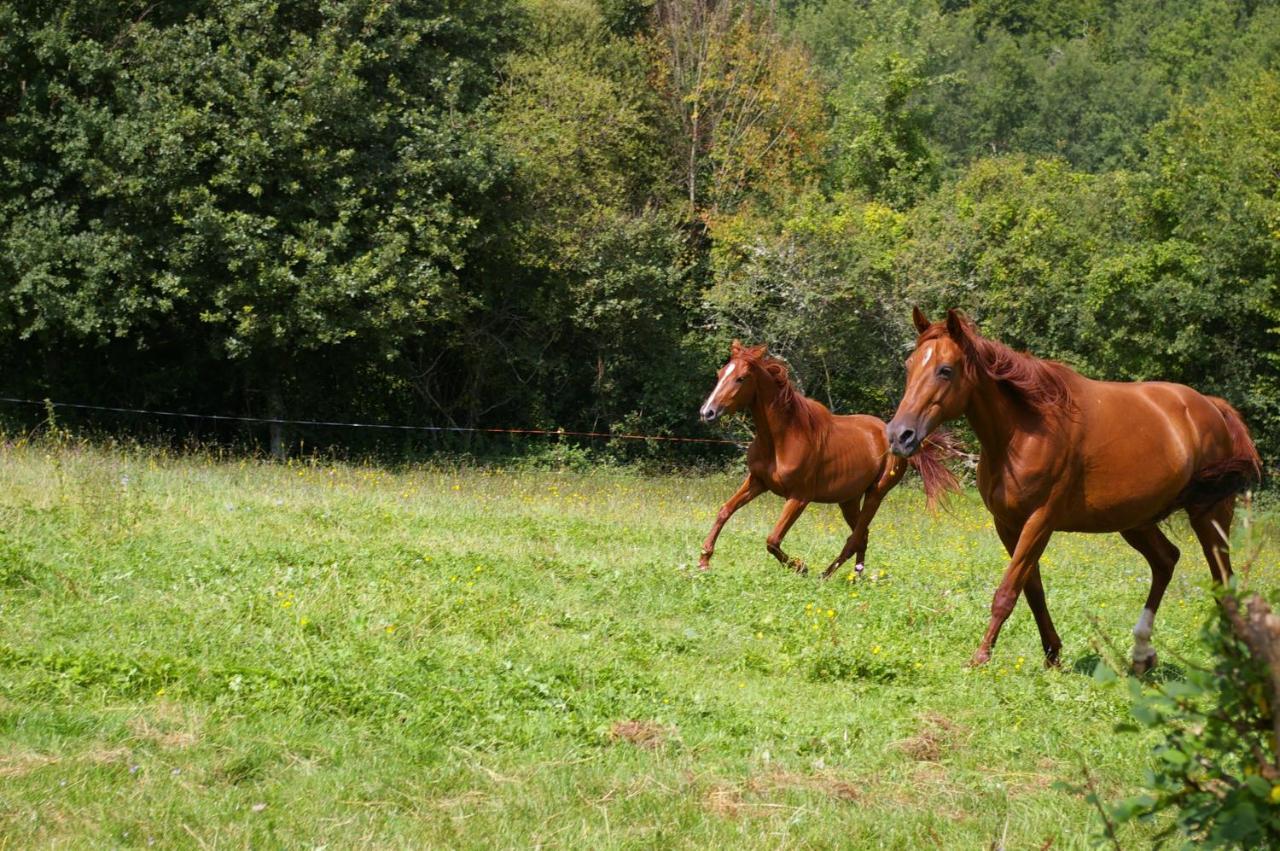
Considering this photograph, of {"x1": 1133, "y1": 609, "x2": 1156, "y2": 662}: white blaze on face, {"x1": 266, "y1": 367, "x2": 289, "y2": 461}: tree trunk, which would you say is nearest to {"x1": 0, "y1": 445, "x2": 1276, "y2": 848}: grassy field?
{"x1": 1133, "y1": 609, "x2": 1156, "y2": 662}: white blaze on face

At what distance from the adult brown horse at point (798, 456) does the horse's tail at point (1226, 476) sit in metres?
3.64

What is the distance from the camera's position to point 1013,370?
8.77 m

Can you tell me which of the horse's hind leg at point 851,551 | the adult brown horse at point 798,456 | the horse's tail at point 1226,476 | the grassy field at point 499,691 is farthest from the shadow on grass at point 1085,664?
the adult brown horse at point 798,456

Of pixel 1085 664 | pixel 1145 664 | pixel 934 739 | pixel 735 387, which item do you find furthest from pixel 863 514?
pixel 934 739

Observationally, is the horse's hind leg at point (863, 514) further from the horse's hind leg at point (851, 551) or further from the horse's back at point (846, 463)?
the horse's back at point (846, 463)

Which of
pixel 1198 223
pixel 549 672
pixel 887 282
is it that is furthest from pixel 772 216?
pixel 549 672

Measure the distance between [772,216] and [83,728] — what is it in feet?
96.2

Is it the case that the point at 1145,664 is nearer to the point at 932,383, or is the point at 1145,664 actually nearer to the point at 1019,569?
the point at 1019,569

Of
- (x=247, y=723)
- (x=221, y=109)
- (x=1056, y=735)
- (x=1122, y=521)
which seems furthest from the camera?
(x=221, y=109)

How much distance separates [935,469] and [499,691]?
7.07 meters

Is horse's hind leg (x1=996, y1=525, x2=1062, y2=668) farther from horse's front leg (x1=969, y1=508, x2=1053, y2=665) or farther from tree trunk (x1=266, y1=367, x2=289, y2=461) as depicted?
tree trunk (x1=266, y1=367, x2=289, y2=461)

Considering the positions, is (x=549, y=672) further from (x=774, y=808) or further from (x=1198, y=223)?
(x=1198, y=223)

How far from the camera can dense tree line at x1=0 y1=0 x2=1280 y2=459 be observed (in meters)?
23.0

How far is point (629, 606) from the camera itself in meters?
10.3
